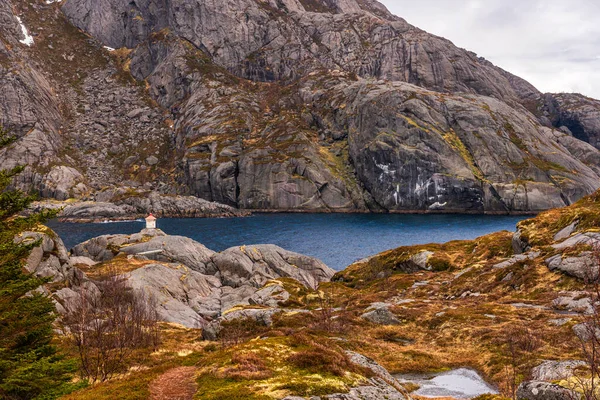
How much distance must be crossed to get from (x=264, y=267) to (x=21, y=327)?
202 feet

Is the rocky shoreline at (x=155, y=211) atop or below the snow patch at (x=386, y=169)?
below

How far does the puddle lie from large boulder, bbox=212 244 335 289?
163 ft

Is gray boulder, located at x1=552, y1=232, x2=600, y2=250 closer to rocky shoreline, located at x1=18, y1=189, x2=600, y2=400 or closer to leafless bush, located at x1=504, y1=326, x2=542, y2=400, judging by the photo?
rocky shoreline, located at x1=18, y1=189, x2=600, y2=400

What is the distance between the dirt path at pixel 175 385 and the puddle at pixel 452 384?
12853 mm

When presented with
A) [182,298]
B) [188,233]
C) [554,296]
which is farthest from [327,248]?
[554,296]

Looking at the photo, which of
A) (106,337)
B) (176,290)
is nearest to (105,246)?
(176,290)

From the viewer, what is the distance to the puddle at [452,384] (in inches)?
843

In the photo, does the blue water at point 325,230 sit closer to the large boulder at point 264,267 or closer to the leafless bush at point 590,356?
the large boulder at point 264,267

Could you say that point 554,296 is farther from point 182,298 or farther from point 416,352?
point 182,298

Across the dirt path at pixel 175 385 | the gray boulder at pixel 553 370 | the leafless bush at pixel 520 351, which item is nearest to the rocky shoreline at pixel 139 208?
the leafless bush at pixel 520 351

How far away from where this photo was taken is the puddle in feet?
A: 70.3

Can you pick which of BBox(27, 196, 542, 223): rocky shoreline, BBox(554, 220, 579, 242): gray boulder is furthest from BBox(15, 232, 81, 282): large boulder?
BBox(27, 196, 542, 223): rocky shoreline

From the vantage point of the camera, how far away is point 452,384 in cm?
2322

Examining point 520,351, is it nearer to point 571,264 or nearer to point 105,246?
point 571,264
